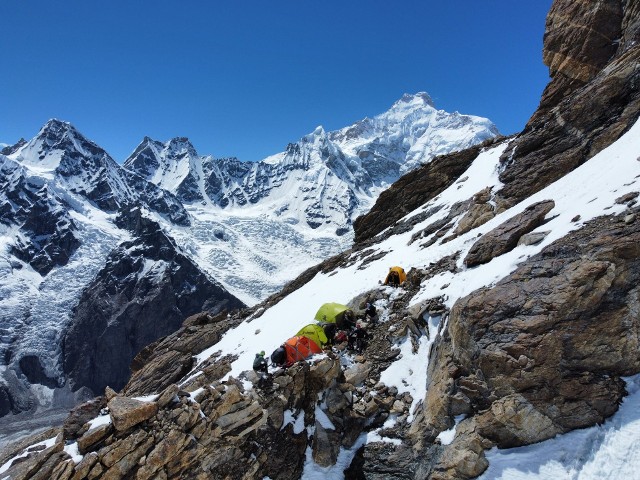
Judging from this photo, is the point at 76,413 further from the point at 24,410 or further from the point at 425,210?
the point at 24,410

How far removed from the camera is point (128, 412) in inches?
515

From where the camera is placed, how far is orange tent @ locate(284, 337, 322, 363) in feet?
58.9

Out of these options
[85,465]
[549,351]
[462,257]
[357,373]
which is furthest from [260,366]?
[462,257]

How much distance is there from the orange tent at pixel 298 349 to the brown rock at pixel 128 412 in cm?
600

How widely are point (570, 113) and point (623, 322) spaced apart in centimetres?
1997

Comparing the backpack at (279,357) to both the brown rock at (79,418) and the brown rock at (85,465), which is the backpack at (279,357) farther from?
the brown rock at (85,465)

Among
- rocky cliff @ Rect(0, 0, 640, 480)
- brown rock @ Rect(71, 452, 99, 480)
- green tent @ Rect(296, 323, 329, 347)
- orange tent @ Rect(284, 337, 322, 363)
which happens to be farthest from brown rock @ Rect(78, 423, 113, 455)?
green tent @ Rect(296, 323, 329, 347)

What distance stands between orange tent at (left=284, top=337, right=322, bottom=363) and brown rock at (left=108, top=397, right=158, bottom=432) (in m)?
6.00

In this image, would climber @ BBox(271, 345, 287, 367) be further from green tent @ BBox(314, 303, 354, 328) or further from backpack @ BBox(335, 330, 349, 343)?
green tent @ BBox(314, 303, 354, 328)

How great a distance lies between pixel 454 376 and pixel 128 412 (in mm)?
10810

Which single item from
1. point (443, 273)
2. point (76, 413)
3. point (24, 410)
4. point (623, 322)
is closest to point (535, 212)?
point (443, 273)

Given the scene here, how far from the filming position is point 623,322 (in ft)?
38.2

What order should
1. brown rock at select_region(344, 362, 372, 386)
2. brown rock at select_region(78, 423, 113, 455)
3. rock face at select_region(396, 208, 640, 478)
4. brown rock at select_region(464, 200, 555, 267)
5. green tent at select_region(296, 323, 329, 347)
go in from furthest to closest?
green tent at select_region(296, 323, 329, 347)
brown rock at select_region(344, 362, 372, 386)
brown rock at select_region(464, 200, 555, 267)
brown rock at select_region(78, 423, 113, 455)
rock face at select_region(396, 208, 640, 478)

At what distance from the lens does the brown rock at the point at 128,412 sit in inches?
512
